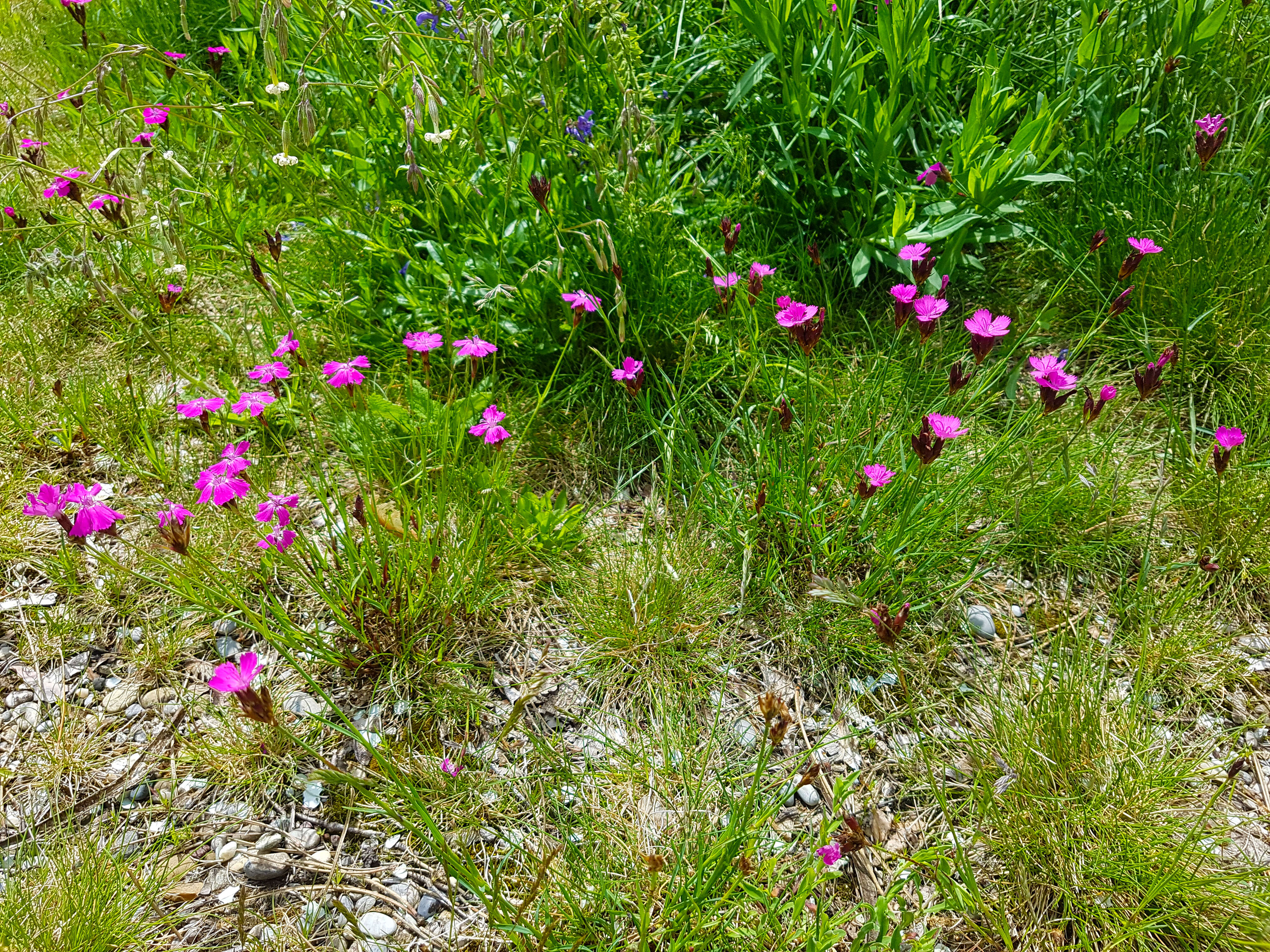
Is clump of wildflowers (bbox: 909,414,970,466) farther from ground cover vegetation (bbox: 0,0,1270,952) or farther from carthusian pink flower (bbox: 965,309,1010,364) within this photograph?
carthusian pink flower (bbox: 965,309,1010,364)

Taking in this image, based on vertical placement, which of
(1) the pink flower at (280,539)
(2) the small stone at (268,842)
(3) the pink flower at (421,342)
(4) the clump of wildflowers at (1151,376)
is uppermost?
(4) the clump of wildflowers at (1151,376)

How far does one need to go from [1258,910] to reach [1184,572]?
803mm

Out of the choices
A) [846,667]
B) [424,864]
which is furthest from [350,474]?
[846,667]

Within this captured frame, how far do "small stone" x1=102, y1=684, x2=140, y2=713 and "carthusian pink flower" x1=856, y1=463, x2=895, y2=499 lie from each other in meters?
1.57

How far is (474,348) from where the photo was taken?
1927 millimetres

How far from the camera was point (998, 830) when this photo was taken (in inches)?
60.1

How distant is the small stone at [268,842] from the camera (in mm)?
1557

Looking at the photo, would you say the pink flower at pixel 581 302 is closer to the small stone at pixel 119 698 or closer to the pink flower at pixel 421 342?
the pink flower at pixel 421 342

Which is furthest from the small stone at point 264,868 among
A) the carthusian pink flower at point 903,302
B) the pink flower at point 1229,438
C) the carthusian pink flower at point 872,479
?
the pink flower at point 1229,438

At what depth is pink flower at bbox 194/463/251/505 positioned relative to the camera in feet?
5.60

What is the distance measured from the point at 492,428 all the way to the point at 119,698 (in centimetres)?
96

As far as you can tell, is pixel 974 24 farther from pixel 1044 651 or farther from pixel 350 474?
pixel 350 474

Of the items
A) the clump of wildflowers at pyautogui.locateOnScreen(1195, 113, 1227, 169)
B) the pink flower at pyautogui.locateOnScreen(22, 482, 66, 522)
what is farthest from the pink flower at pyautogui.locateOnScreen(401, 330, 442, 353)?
the clump of wildflowers at pyautogui.locateOnScreen(1195, 113, 1227, 169)

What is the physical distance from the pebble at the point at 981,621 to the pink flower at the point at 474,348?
3.98 ft
